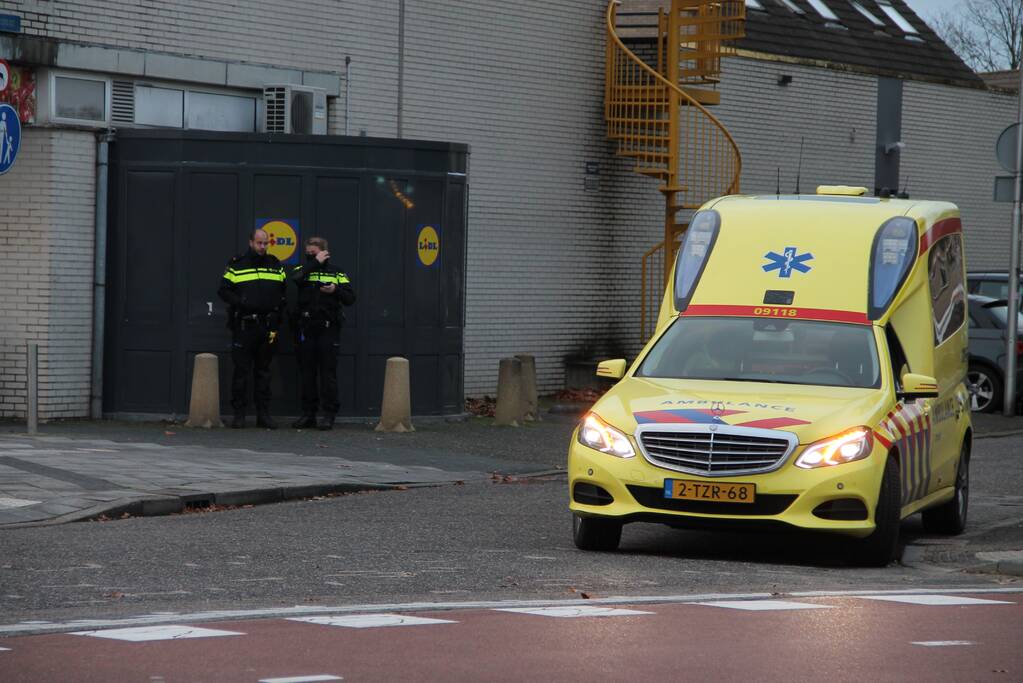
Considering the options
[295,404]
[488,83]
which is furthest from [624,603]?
[488,83]

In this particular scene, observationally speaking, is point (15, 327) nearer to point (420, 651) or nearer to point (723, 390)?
point (723, 390)

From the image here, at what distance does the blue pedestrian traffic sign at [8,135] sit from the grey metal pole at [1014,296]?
13194 mm

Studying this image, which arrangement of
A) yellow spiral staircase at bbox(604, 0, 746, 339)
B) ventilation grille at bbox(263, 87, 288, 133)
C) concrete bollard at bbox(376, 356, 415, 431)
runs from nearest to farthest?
concrete bollard at bbox(376, 356, 415, 431) < ventilation grille at bbox(263, 87, 288, 133) < yellow spiral staircase at bbox(604, 0, 746, 339)

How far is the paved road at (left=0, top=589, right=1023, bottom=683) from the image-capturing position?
22.9 feet

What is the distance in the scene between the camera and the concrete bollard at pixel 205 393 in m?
18.7

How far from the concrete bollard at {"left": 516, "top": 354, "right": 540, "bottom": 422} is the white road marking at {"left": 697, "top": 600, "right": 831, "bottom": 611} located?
38.7ft

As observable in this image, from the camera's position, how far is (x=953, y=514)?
13.0 metres

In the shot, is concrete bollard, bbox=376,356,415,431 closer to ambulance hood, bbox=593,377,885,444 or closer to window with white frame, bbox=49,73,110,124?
window with white frame, bbox=49,73,110,124

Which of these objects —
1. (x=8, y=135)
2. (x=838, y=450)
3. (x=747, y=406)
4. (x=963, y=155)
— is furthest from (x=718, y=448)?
(x=963, y=155)

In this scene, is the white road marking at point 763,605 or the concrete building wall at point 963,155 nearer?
the white road marking at point 763,605

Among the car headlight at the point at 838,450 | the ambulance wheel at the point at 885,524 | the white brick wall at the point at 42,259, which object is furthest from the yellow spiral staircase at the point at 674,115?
the car headlight at the point at 838,450

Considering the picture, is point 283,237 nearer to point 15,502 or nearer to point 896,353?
point 15,502

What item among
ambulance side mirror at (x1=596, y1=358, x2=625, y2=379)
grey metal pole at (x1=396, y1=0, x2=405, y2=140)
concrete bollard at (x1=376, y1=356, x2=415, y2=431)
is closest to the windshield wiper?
ambulance side mirror at (x1=596, y1=358, x2=625, y2=379)

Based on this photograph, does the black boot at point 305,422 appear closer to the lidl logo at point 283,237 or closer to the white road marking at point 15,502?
the lidl logo at point 283,237
